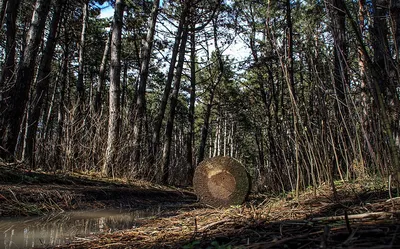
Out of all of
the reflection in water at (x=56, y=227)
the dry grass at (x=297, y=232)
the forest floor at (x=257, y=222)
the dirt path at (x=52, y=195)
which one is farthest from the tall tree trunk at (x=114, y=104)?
the dry grass at (x=297, y=232)

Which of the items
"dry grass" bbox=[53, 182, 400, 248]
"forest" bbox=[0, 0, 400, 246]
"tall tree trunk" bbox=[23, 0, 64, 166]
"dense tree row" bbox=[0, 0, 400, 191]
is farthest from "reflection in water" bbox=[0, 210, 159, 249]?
"tall tree trunk" bbox=[23, 0, 64, 166]

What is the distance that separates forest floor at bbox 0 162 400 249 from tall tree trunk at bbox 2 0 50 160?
3.20 ft

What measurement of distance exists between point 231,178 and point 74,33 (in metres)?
12.6

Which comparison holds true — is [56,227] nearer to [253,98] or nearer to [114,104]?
[114,104]

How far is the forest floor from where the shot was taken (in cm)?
136

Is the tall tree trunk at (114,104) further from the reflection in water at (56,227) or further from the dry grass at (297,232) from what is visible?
the dry grass at (297,232)

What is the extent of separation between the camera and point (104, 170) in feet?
24.1

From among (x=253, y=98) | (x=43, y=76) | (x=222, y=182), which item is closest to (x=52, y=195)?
(x=222, y=182)

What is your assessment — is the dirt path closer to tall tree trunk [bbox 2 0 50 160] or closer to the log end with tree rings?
tall tree trunk [bbox 2 0 50 160]

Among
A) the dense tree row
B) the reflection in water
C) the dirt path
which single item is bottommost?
the reflection in water

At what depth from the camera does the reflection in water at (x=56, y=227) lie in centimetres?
246

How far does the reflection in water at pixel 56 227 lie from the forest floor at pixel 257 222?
1.02 feet

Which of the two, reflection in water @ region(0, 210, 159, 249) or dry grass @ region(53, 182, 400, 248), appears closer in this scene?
dry grass @ region(53, 182, 400, 248)

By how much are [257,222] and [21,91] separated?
17.2 ft
